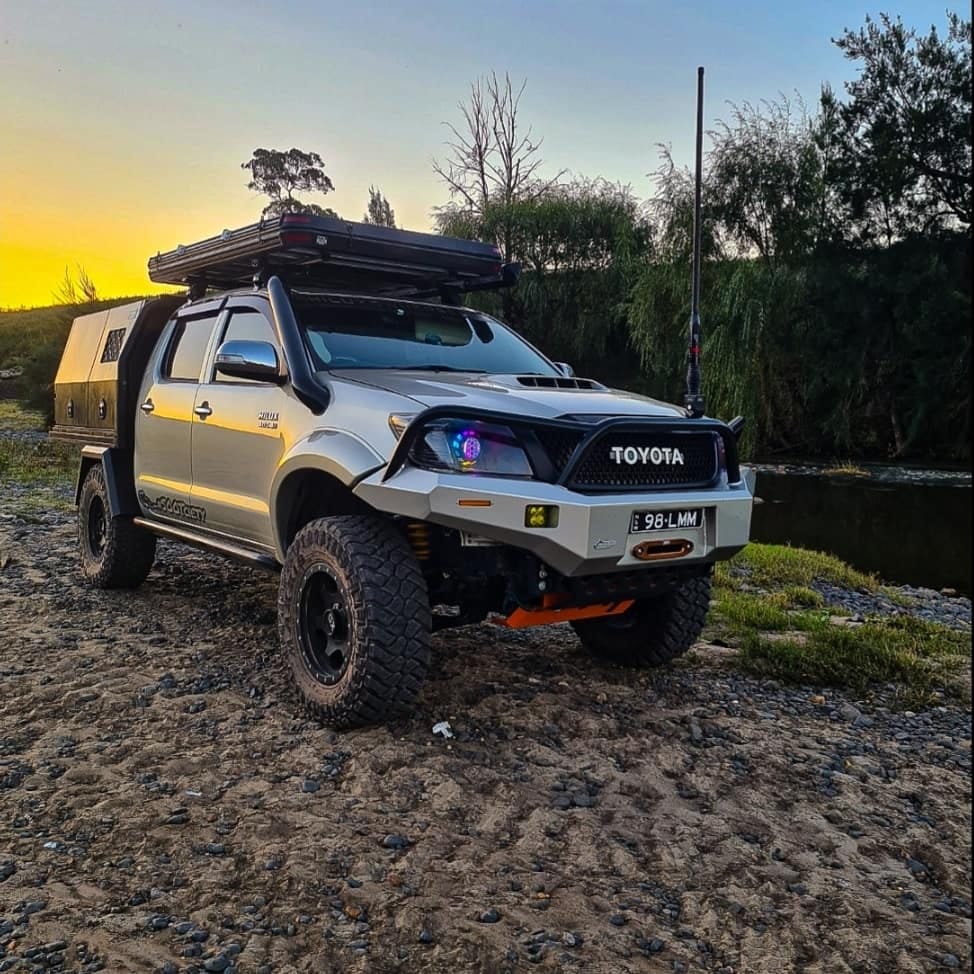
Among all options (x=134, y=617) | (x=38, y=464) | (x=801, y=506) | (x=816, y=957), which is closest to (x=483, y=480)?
→ (x=816, y=957)

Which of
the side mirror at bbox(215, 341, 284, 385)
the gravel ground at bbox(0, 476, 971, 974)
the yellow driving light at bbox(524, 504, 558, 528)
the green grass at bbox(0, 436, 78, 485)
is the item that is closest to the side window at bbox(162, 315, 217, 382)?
the side mirror at bbox(215, 341, 284, 385)

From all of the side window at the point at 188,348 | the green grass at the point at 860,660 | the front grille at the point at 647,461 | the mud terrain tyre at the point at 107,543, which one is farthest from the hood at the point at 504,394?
the mud terrain tyre at the point at 107,543

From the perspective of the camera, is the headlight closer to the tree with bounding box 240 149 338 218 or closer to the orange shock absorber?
the orange shock absorber

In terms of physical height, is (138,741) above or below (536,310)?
below

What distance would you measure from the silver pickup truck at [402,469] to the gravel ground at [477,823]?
444 millimetres

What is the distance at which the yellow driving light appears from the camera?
353 cm

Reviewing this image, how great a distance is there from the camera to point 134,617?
5.77m

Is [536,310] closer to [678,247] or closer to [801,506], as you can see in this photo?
[678,247]

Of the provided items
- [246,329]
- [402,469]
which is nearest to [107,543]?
[246,329]

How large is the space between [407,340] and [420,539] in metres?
1.25

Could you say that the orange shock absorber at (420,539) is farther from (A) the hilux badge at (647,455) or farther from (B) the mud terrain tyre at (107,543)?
(B) the mud terrain tyre at (107,543)

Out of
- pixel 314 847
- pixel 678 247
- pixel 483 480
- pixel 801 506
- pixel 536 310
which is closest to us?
pixel 314 847

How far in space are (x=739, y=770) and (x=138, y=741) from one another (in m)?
2.55

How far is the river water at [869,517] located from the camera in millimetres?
11484
